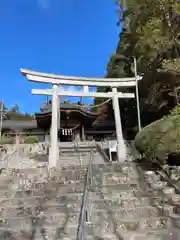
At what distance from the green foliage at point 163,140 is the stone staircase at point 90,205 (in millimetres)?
650

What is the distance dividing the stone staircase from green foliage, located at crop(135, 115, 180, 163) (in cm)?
65

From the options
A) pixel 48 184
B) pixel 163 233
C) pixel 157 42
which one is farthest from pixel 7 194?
pixel 157 42

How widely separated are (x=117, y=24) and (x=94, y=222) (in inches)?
620

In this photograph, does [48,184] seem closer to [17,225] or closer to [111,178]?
[111,178]

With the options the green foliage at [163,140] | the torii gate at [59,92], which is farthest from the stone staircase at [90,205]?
the torii gate at [59,92]

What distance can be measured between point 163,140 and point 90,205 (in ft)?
9.94

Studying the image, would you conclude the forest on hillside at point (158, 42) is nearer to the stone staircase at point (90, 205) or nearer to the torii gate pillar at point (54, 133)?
the stone staircase at point (90, 205)

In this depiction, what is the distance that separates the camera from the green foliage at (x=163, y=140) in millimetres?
7219

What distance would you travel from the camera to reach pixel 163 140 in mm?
7359

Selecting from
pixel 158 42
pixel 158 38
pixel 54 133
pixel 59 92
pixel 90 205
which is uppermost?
pixel 158 38

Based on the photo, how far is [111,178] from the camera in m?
7.70

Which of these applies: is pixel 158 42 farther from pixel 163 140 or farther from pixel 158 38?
pixel 163 140

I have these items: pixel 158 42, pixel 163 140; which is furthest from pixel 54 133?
pixel 158 42

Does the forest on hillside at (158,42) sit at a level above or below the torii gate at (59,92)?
above
